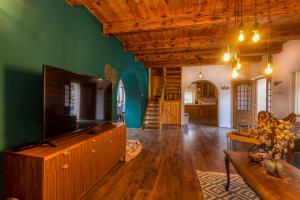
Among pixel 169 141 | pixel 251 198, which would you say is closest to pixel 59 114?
pixel 251 198

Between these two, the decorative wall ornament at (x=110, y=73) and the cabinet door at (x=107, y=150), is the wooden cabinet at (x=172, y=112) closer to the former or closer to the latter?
the decorative wall ornament at (x=110, y=73)

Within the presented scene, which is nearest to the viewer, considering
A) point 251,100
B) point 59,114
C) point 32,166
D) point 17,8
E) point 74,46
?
point 32,166

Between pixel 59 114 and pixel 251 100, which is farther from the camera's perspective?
pixel 251 100

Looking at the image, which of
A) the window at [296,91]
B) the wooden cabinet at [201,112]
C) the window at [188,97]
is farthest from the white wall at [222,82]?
the window at [188,97]

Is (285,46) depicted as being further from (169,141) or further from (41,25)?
(41,25)

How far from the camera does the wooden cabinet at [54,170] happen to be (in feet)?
5.15

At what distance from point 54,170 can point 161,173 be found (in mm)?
1963

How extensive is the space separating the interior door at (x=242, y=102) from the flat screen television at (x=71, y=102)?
22.4 feet

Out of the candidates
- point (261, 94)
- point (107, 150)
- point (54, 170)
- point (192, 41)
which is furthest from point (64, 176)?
point (261, 94)

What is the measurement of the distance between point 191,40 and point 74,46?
3229 mm

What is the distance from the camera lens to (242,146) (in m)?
5.01

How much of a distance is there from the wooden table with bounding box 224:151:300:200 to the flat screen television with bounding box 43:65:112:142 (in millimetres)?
2186

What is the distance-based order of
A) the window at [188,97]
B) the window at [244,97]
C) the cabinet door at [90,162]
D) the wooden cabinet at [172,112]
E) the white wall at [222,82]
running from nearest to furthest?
the cabinet door at [90,162] → the window at [244,97] → the white wall at [222,82] → the wooden cabinet at [172,112] → the window at [188,97]

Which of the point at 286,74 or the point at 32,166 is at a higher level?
the point at 286,74
